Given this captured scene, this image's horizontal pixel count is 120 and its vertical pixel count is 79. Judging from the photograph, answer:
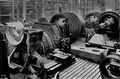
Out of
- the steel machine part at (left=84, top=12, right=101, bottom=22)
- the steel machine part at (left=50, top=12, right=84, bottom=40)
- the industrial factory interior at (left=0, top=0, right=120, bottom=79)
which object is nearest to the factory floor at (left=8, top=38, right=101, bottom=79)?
the industrial factory interior at (left=0, top=0, right=120, bottom=79)

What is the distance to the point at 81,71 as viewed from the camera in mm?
2752

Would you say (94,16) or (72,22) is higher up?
(94,16)

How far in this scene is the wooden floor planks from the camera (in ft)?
8.27

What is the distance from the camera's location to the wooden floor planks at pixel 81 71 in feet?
8.27

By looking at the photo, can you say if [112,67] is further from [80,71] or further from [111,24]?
[111,24]

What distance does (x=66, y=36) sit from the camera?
346 cm

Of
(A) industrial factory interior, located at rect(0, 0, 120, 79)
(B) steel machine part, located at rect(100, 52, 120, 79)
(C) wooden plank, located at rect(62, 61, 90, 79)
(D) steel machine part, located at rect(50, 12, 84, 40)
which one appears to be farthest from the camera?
(D) steel machine part, located at rect(50, 12, 84, 40)

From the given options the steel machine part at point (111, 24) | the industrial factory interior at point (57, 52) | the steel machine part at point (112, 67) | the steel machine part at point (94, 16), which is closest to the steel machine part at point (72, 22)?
the industrial factory interior at point (57, 52)

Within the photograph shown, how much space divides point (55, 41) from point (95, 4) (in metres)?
12.9

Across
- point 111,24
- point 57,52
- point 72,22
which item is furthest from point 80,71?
point 72,22

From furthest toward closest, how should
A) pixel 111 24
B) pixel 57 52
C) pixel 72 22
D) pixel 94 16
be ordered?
1. pixel 94 16
2. pixel 72 22
3. pixel 111 24
4. pixel 57 52

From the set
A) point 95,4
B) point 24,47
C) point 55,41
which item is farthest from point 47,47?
point 95,4

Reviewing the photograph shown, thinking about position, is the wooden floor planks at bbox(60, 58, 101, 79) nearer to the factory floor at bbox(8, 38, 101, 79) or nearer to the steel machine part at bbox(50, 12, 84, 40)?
the factory floor at bbox(8, 38, 101, 79)

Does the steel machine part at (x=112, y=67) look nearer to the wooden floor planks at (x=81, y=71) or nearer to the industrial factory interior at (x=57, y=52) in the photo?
the industrial factory interior at (x=57, y=52)
